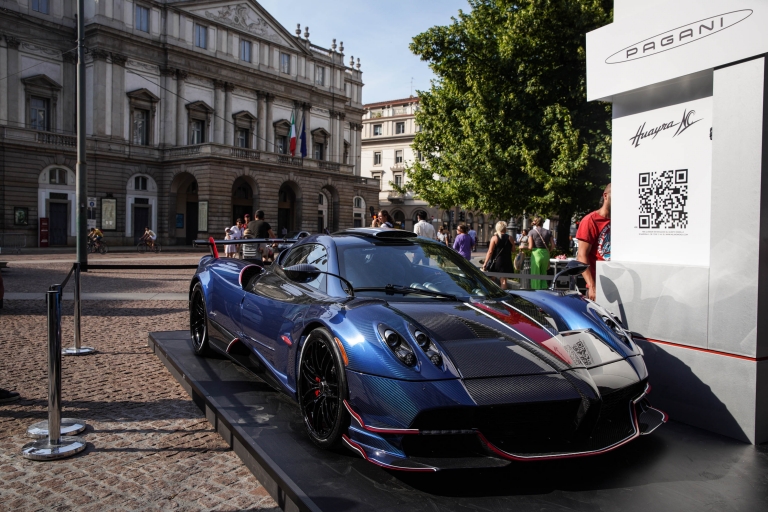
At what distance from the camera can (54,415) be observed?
12.1ft

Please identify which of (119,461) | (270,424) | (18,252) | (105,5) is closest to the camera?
(119,461)

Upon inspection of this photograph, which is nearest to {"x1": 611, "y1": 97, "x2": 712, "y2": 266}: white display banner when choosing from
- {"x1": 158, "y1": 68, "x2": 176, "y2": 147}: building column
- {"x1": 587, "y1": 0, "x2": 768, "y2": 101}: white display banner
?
{"x1": 587, "y1": 0, "x2": 768, "y2": 101}: white display banner

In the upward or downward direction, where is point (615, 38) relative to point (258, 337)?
upward

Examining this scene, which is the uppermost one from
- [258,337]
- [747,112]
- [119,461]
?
[747,112]

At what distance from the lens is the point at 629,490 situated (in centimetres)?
292

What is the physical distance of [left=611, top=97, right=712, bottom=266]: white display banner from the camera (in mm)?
4258

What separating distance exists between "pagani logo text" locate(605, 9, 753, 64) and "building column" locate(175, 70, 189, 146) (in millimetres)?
43971

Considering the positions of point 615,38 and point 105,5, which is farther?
point 105,5

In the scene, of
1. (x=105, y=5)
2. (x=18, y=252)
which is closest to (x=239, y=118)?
(x=105, y=5)

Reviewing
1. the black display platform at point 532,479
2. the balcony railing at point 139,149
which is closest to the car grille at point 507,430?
the black display platform at point 532,479

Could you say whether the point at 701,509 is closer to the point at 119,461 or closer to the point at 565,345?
the point at 565,345

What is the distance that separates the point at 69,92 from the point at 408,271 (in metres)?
43.1

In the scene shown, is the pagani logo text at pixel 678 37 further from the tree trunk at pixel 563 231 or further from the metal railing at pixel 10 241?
the metal railing at pixel 10 241

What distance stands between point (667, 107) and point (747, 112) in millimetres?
876
